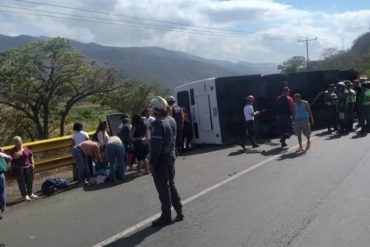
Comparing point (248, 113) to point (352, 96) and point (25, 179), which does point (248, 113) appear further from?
point (25, 179)

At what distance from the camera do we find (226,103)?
17.5m

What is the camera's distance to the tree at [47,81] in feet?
122

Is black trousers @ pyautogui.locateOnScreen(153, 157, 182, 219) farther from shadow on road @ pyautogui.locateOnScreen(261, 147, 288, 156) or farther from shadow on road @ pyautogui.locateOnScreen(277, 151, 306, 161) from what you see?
shadow on road @ pyautogui.locateOnScreen(261, 147, 288, 156)

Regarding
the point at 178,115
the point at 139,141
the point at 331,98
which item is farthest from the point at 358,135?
the point at 139,141

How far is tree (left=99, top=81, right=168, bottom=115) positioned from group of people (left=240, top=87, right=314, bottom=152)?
25.2 metres

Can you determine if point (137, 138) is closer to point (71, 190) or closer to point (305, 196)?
point (71, 190)

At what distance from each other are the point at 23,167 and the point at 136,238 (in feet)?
16.3

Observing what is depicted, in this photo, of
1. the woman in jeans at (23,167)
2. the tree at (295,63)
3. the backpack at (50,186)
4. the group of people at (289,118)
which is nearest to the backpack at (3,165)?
the woman in jeans at (23,167)

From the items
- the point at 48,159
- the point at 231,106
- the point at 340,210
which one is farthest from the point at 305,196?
the point at 231,106

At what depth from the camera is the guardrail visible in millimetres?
12438

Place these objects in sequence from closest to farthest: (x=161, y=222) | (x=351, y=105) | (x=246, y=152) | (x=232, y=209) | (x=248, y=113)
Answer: (x=161, y=222) → (x=232, y=209) → (x=246, y=152) → (x=248, y=113) → (x=351, y=105)

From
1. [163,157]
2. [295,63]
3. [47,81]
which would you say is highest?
[295,63]

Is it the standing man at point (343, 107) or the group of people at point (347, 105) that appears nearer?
the group of people at point (347, 105)

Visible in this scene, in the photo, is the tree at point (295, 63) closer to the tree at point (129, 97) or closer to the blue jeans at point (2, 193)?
the tree at point (129, 97)
